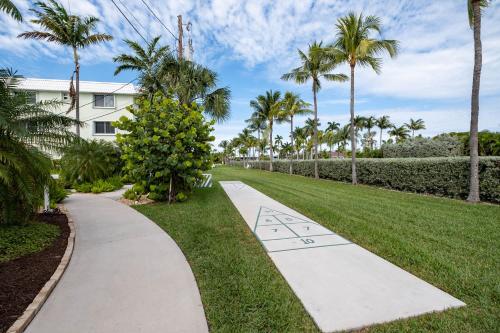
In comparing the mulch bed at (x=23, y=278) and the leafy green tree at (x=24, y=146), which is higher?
the leafy green tree at (x=24, y=146)

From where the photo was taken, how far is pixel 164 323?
7.68 ft

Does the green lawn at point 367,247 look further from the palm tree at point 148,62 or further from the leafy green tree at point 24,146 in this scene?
the palm tree at point 148,62

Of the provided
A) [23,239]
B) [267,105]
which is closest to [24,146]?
[23,239]

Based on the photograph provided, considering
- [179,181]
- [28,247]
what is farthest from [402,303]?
[179,181]

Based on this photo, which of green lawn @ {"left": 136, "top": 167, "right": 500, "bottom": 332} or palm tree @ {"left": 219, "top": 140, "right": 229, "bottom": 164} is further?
palm tree @ {"left": 219, "top": 140, "right": 229, "bottom": 164}

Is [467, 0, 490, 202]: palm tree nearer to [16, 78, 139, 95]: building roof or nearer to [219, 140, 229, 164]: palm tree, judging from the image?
[16, 78, 139, 95]: building roof

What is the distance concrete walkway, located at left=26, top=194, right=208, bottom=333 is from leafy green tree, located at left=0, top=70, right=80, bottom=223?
3.79 feet

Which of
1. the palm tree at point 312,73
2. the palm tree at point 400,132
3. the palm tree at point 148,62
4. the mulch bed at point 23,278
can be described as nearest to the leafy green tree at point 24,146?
the mulch bed at point 23,278

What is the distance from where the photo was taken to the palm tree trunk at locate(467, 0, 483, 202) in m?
8.14

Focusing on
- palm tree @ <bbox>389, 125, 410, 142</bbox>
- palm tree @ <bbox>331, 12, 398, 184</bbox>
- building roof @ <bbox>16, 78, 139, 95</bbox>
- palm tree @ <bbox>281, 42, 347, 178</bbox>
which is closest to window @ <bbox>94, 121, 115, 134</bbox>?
building roof @ <bbox>16, 78, 139, 95</bbox>

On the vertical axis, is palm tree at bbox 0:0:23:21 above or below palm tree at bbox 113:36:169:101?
below

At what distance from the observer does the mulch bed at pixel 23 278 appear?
8.13 feet

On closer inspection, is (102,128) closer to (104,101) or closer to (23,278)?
(104,101)

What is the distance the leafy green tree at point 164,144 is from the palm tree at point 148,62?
5486 mm
